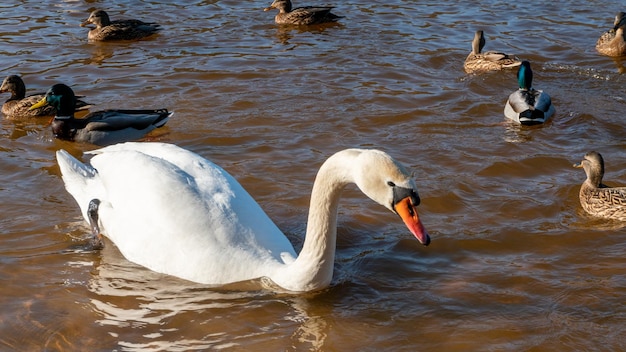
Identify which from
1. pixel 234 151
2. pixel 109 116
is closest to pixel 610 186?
pixel 234 151

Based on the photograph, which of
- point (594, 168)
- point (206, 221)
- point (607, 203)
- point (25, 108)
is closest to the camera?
point (206, 221)

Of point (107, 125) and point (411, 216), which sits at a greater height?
point (411, 216)

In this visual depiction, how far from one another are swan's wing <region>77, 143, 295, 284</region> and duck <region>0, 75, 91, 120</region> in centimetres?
421

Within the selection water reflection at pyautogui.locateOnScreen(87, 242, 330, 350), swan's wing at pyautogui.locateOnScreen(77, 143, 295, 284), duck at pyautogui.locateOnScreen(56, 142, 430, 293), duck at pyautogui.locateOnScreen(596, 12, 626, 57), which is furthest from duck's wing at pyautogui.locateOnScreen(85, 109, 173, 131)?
duck at pyautogui.locateOnScreen(596, 12, 626, 57)

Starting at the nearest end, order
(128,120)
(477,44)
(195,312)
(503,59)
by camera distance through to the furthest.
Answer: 1. (195,312)
2. (128,120)
3. (503,59)
4. (477,44)

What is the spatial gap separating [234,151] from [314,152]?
824mm

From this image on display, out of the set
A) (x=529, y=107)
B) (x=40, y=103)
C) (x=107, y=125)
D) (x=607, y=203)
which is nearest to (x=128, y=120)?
(x=107, y=125)

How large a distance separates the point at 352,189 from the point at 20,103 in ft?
15.1

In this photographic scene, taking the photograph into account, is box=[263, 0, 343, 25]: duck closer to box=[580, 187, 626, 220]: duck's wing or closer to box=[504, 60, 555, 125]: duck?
box=[504, 60, 555, 125]: duck

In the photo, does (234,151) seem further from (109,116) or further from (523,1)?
(523,1)

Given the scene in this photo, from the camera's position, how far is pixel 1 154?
902 centimetres

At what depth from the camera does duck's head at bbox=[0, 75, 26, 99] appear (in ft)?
35.0

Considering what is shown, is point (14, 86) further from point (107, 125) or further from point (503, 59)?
point (503, 59)

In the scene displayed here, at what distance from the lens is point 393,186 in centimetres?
498
